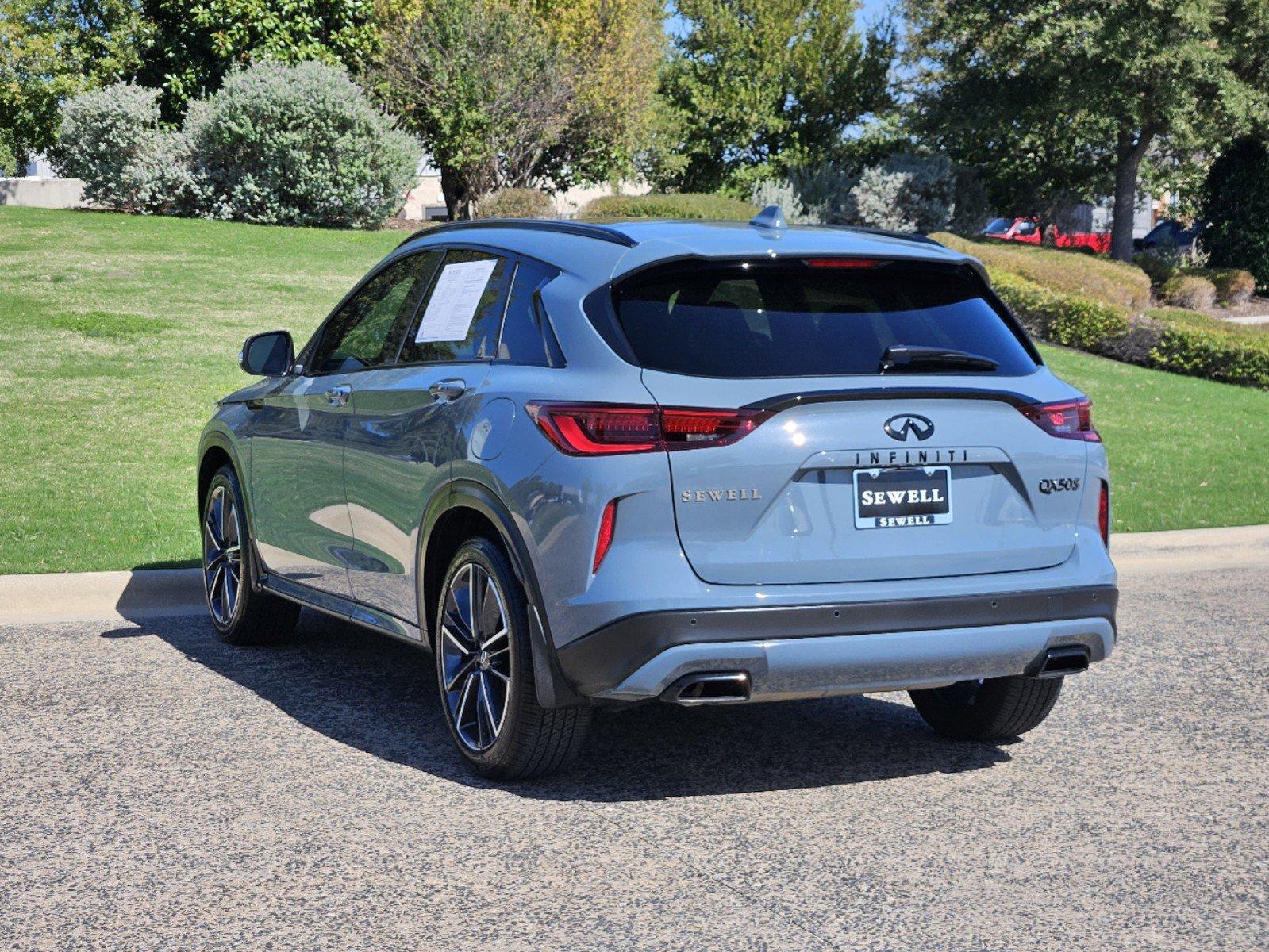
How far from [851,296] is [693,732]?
1.86 meters

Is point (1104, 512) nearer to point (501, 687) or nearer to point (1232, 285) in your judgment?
point (501, 687)

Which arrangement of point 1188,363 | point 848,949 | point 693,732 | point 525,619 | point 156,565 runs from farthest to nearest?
point 1188,363 < point 156,565 < point 693,732 < point 525,619 < point 848,949

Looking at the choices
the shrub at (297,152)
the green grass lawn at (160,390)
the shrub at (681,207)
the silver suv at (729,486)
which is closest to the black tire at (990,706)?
the silver suv at (729,486)

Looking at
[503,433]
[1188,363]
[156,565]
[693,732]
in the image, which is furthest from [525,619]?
[1188,363]

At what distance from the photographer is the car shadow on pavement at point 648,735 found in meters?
5.48

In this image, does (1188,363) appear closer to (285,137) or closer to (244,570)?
(285,137)

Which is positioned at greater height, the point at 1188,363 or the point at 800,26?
the point at 800,26

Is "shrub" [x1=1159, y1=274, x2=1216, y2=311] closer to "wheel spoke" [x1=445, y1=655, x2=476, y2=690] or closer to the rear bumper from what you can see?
the rear bumper

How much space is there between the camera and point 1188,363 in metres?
21.9

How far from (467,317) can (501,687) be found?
1317 millimetres

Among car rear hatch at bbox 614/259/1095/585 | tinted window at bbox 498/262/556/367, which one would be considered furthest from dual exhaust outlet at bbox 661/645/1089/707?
tinted window at bbox 498/262/556/367

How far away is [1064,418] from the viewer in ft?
17.0

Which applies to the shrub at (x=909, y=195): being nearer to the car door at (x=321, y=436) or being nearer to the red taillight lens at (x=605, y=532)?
the car door at (x=321, y=436)

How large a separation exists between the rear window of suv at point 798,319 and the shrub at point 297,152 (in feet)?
75.0
